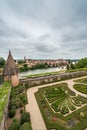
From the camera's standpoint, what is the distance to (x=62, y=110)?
59.0 feet

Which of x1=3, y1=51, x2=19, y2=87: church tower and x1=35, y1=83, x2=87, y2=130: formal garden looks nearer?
x1=35, y1=83, x2=87, y2=130: formal garden

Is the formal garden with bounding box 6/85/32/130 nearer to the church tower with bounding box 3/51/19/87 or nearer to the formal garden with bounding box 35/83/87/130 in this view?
the formal garden with bounding box 35/83/87/130

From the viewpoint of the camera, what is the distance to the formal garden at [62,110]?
14464 millimetres

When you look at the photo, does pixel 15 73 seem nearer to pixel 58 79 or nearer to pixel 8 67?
pixel 8 67

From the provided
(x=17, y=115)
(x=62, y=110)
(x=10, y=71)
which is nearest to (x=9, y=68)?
(x=10, y=71)

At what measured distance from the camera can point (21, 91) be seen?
27.8 meters

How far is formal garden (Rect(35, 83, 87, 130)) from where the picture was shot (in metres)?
14.5

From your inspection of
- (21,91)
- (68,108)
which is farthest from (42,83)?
(68,108)

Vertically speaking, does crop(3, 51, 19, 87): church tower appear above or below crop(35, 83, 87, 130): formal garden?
above

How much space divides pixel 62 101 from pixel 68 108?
2.72m

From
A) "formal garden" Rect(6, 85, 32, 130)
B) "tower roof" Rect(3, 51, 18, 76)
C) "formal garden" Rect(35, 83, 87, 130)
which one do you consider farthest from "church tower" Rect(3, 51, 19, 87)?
"formal garden" Rect(6, 85, 32, 130)

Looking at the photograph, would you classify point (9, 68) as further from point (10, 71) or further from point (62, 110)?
point (62, 110)

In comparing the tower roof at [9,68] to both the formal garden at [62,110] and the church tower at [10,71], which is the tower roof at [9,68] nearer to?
the church tower at [10,71]

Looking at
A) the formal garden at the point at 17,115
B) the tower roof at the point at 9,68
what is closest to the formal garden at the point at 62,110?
the formal garden at the point at 17,115
